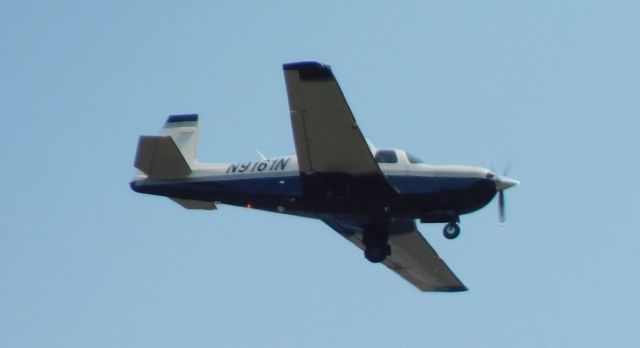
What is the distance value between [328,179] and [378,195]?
138 centimetres

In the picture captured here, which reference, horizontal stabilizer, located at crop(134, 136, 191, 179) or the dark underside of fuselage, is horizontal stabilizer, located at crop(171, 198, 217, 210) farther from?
the dark underside of fuselage

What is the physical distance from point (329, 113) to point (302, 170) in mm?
2545

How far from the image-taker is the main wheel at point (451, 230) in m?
38.0

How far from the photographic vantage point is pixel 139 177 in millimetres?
40125

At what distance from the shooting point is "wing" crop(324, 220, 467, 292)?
41344 millimetres

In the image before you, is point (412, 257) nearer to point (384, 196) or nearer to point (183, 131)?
point (384, 196)

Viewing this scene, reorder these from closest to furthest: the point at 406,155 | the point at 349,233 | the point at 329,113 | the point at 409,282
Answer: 1. the point at 329,113
2. the point at 406,155
3. the point at 349,233
4. the point at 409,282

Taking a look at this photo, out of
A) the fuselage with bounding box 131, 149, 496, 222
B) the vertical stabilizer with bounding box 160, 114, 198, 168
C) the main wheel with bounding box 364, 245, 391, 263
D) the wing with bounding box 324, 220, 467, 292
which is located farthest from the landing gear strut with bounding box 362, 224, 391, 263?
the vertical stabilizer with bounding box 160, 114, 198, 168

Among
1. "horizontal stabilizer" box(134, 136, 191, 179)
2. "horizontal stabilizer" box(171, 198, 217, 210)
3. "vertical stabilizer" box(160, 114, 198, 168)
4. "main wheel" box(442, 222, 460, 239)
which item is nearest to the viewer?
"main wheel" box(442, 222, 460, 239)

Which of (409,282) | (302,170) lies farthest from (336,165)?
(409,282)

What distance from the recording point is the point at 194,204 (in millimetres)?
40156

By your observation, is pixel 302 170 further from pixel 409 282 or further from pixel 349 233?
pixel 409 282

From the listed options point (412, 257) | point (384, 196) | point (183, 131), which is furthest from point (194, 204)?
point (412, 257)

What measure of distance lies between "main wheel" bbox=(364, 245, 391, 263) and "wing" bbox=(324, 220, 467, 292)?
71cm
